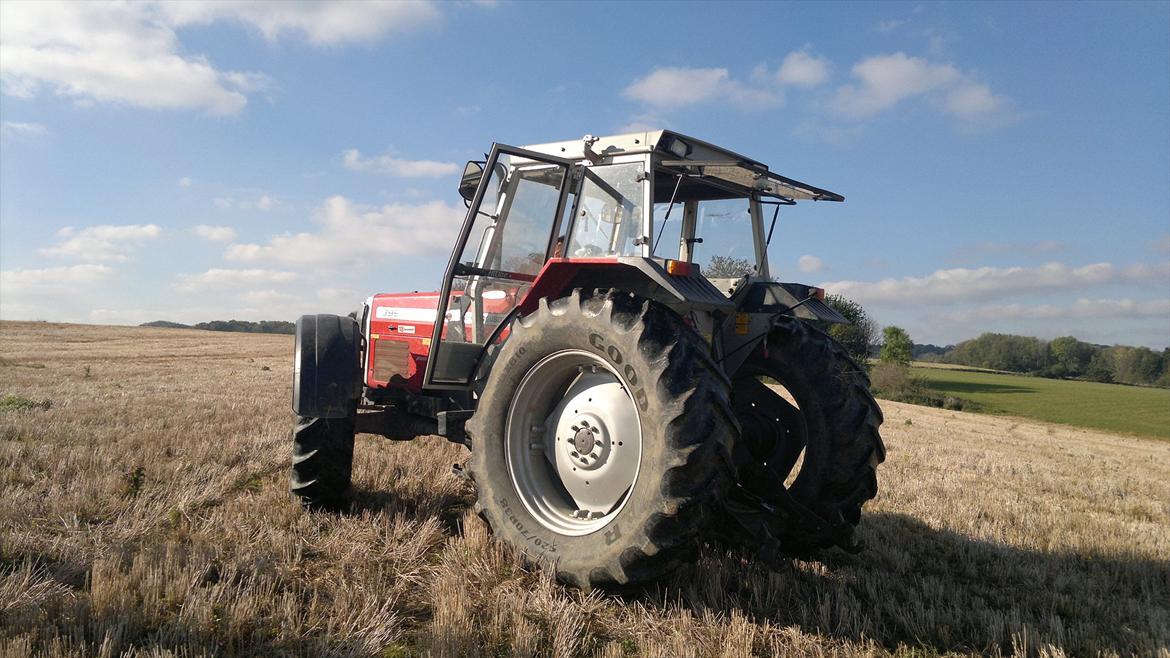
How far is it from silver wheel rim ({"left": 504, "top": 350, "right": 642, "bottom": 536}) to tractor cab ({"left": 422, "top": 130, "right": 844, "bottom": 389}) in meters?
0.51

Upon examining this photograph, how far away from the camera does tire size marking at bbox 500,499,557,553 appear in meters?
3.70

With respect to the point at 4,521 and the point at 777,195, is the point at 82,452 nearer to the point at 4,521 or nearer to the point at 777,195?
the point at 4,521

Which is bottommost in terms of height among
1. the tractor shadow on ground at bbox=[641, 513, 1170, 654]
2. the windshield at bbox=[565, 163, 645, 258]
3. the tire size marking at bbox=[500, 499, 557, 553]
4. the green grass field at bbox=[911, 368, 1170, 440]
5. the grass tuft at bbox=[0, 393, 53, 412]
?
the green grass field at bbox=[911, 368, 1170, 440]

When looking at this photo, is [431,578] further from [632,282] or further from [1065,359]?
[1065,359]

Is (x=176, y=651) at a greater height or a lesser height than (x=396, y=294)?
lesser

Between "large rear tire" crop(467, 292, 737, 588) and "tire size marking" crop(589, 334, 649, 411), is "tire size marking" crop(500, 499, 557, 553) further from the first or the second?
"tire size marking" crop(589, 334, 649, 411)

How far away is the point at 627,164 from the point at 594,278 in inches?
30.1

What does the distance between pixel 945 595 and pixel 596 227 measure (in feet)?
9.67

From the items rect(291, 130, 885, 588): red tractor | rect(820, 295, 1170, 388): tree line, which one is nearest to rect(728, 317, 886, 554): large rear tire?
rect(291, 130, 885, 588): red tractor

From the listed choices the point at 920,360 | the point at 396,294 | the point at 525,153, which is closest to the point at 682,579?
the point at 525,153

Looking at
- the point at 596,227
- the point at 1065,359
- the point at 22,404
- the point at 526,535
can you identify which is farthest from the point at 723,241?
the point at 1065,359

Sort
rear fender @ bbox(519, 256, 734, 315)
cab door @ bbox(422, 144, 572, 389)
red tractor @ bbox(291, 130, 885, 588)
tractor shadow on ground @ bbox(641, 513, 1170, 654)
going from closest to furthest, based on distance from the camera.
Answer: red tractor @ bbox(291, 130, 885, 588) < tractor shadow on ground @ bbox(641, 513, 1170, 654) < rear fender @ bbox(519, 256, 734, 315) < cab door @ bbox(422, 144, 572, 389)

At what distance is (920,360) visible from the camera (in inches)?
3346

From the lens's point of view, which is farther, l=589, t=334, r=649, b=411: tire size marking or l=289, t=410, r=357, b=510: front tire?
l=289, t=410, r=357, b=510: front tire
